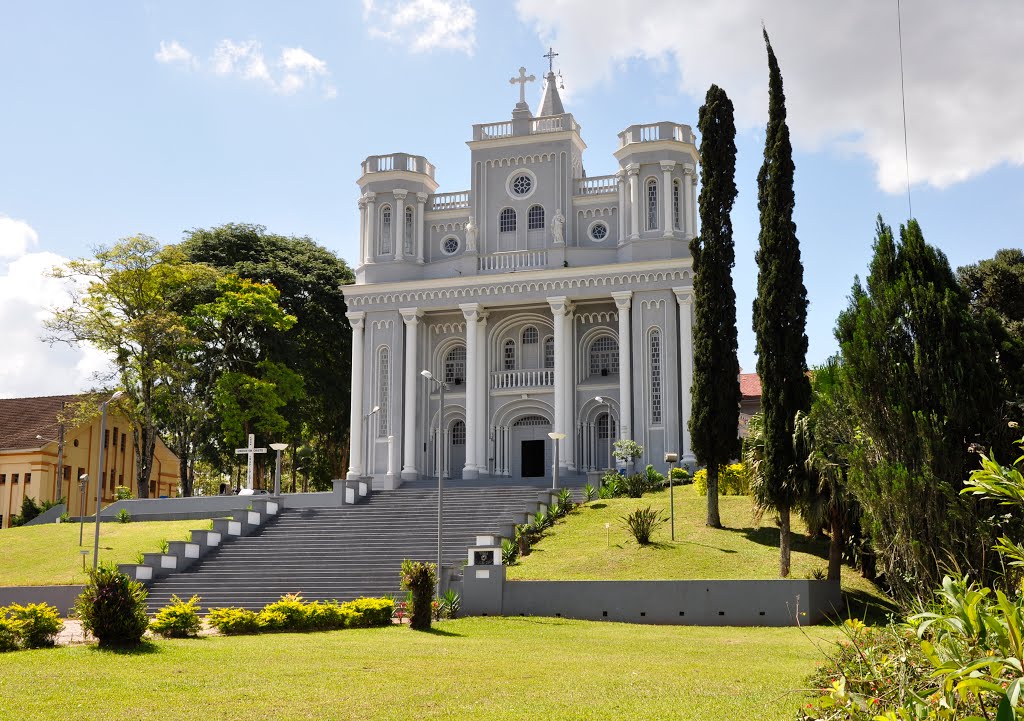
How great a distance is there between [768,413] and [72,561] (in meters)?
20.3

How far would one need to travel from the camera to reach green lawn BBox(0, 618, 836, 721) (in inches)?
430

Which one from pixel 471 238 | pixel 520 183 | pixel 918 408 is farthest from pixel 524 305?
pixel 918 408

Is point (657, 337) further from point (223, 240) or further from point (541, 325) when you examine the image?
point (223, 240)

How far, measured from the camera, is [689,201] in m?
42.6

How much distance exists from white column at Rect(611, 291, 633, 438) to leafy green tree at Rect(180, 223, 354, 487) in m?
16.4

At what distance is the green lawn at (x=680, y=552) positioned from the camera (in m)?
25.1

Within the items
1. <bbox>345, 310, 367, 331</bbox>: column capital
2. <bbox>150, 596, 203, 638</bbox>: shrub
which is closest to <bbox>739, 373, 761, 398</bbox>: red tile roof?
<bbox>345, 310, 367, 331</bbox>: column capital

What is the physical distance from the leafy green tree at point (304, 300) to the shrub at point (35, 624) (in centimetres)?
3205

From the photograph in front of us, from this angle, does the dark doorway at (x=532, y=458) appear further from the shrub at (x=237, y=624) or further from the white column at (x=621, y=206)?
the shrub at (x=237, y=624)

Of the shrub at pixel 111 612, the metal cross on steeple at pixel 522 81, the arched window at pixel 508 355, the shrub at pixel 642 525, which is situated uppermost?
the metal cross on steeple at pixel 522 81

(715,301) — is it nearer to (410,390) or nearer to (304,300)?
(410,390)

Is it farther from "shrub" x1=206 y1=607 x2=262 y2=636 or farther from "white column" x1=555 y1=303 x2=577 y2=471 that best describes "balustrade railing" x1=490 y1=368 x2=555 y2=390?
"shrub" x1=206 y1=607 x2=262 y2=636

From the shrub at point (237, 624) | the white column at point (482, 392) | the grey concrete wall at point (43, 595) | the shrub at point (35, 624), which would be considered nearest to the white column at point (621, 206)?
the white column at point (482, 392)

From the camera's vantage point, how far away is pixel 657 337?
134 ft
